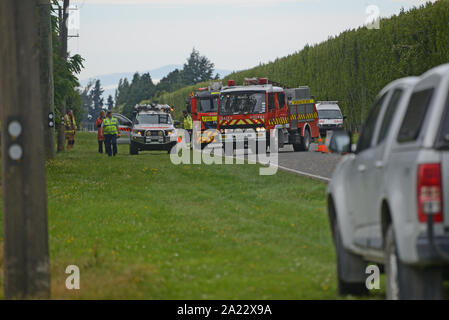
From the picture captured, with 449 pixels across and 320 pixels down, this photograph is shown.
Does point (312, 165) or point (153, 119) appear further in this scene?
point (153, 119)

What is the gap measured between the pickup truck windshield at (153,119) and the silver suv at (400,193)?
33.8 meters

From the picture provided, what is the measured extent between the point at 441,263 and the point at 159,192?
14.1 metres

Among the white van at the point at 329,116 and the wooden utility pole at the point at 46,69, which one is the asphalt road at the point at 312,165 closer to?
the wooden utility pole at the point at 46,69

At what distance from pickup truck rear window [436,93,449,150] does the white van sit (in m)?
46.1

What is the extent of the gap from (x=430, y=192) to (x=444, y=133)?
51 cm

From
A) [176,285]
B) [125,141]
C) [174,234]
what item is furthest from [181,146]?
[176,285]

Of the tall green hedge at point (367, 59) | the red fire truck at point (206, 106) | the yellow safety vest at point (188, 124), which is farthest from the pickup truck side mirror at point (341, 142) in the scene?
the yellow safety vest at point (188, 124)

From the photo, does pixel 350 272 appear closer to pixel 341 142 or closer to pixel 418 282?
pixel 341 142

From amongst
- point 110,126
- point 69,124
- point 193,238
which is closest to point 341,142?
point 193,238

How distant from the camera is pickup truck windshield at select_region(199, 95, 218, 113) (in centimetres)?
4933

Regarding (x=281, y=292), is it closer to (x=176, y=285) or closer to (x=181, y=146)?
(x=176, y=285)

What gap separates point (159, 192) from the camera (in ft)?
65.8

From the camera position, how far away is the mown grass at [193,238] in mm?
9148

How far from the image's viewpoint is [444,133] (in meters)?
6.45
